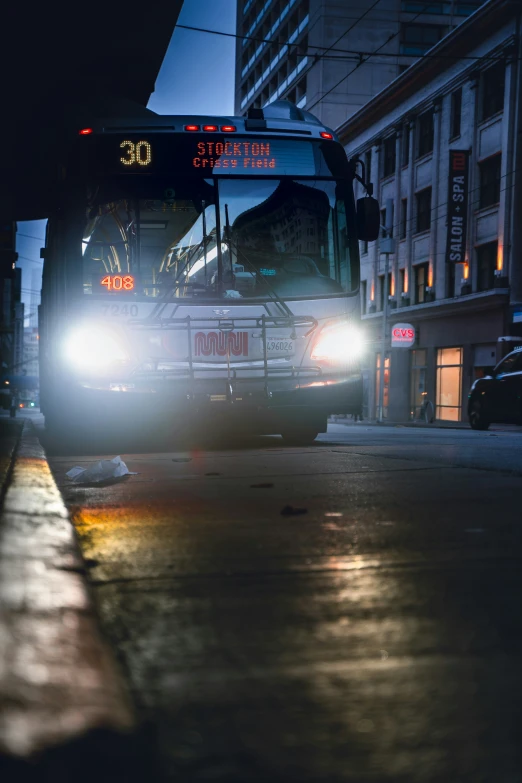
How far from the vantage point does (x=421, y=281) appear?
1581 inches

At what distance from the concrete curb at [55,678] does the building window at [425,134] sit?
38155 mm

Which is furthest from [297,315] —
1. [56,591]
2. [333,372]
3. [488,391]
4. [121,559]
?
[488,391]

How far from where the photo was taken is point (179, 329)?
10.5 m

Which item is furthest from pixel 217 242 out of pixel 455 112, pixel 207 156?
pixel 455 112

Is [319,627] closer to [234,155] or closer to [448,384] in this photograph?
[234,155]

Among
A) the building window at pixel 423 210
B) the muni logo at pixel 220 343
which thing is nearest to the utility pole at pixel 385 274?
the building window at pixel 423 210

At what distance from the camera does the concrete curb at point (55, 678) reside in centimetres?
178

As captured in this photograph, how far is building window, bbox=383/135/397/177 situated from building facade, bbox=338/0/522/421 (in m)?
0.07

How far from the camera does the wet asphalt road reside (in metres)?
1.84

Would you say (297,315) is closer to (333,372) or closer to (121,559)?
(333,372)

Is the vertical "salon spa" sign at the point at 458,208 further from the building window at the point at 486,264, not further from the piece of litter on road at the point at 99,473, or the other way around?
the piece of litter on road at the point at 99,473

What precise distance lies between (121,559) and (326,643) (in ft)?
4.49

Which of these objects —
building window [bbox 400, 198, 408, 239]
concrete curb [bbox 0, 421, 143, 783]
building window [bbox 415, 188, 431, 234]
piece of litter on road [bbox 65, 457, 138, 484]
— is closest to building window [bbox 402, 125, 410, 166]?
building window [bbox 400, 198, 408, 239]

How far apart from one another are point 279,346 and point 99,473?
4252mm
